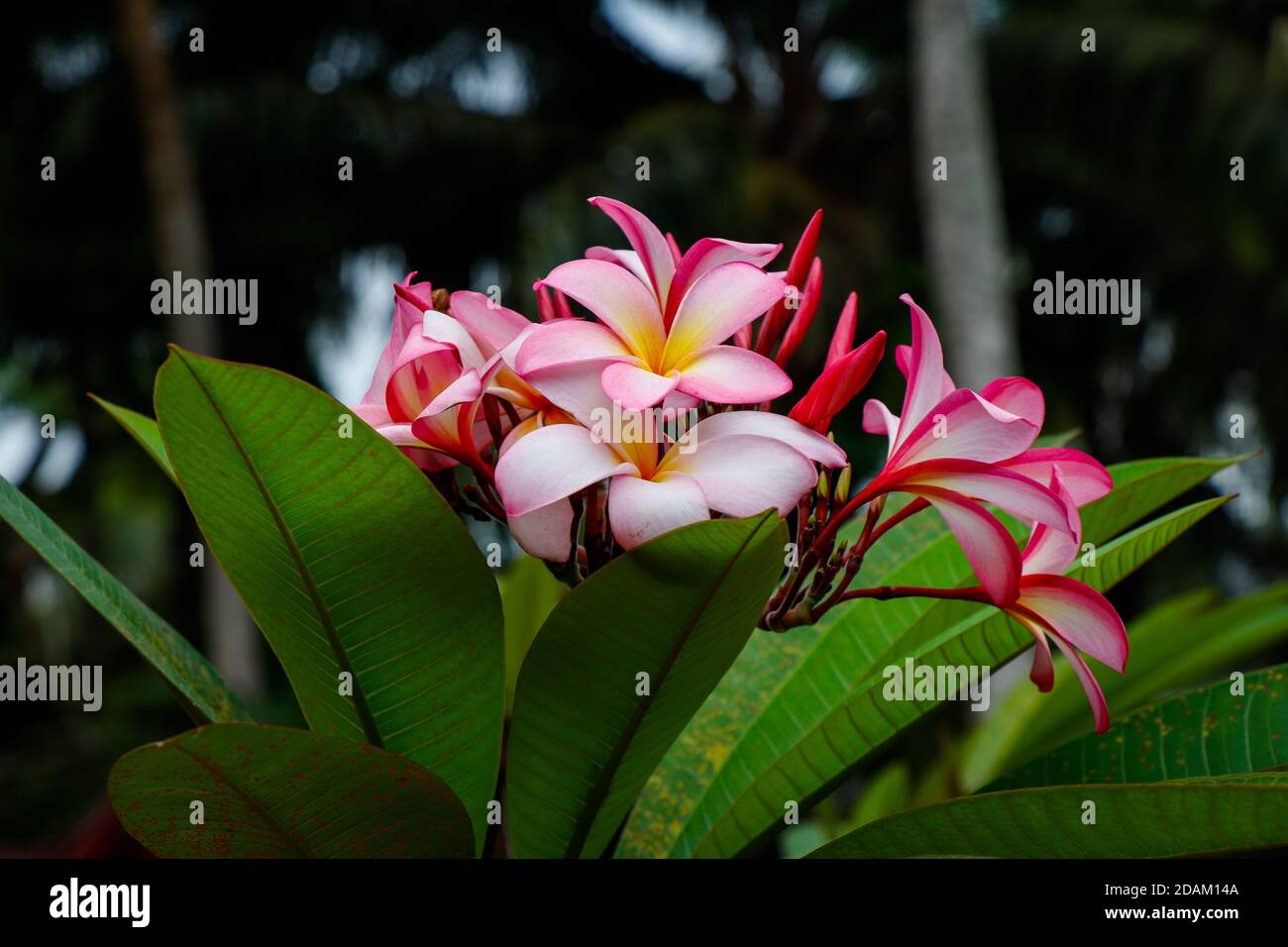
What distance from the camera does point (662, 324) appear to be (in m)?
0.54

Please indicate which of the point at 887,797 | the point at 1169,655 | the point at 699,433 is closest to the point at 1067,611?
the point at 699,433

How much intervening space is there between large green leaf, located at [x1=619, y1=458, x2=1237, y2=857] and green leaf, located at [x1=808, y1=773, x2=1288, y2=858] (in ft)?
0.39

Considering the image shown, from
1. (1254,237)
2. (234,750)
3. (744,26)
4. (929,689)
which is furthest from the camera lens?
(744,26)

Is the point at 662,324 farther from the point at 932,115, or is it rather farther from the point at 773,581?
the point at 932,115

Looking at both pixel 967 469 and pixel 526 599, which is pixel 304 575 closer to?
pixel 967 469

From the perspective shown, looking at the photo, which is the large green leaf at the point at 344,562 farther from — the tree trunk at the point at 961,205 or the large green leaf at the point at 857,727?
the tree trunk at the point at 961,205

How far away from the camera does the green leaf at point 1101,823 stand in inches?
17.7

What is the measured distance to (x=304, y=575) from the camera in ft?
1.61

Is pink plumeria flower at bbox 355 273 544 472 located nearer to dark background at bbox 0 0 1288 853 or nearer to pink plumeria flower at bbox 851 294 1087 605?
pink plumeria flower at bbox 851 294 1087 605

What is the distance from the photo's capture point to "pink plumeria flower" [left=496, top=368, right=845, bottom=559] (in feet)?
1.50

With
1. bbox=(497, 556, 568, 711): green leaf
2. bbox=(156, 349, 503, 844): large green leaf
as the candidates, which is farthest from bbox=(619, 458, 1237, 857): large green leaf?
bbox=(497, 556, 568, 711): green leaf

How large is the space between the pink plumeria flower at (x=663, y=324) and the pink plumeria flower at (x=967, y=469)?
75 mm
